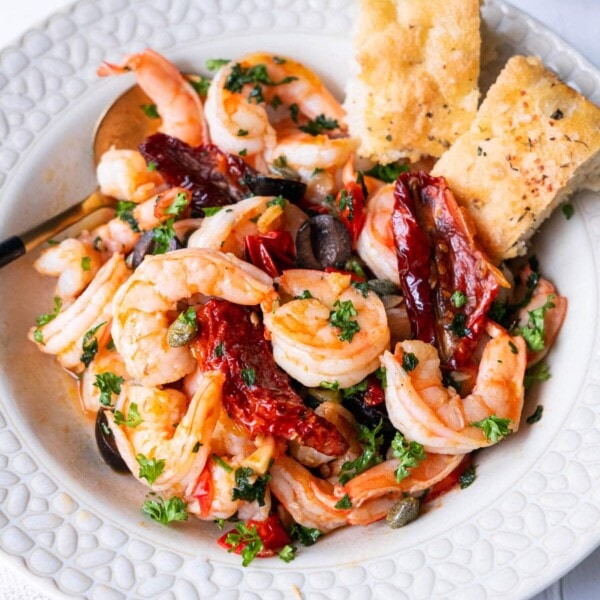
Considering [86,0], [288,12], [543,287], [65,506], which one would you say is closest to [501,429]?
[543,287]

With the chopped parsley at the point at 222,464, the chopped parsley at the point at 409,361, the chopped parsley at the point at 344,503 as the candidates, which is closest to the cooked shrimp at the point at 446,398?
the chopped parsley at the point at 409,361

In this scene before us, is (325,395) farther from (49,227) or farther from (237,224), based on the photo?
(49,227)

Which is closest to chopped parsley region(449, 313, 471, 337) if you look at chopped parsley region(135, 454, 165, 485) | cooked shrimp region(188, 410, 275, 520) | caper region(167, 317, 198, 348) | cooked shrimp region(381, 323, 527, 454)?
cooked shrimp region(381, 323, 527, 454)

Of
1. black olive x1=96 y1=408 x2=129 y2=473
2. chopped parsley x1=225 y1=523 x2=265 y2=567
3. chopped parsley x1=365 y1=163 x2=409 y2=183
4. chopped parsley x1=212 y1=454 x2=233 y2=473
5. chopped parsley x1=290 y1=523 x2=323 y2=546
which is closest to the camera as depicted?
chopped parsley x1=225 y1=523 x2=265 y2=567

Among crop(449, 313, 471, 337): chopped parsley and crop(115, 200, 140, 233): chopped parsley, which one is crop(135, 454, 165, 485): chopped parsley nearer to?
crop(115, 200, 140, 233): chopped parsley

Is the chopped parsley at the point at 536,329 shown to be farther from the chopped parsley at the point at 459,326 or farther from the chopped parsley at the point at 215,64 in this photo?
the chopped parsley at the point at 215,64

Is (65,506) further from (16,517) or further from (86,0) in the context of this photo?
(86,0)

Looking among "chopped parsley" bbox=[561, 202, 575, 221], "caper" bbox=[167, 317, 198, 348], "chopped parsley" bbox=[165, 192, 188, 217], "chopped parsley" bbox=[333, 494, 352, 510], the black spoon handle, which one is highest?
"chopped parsley" bbox=[561, 202, 575, 221]
